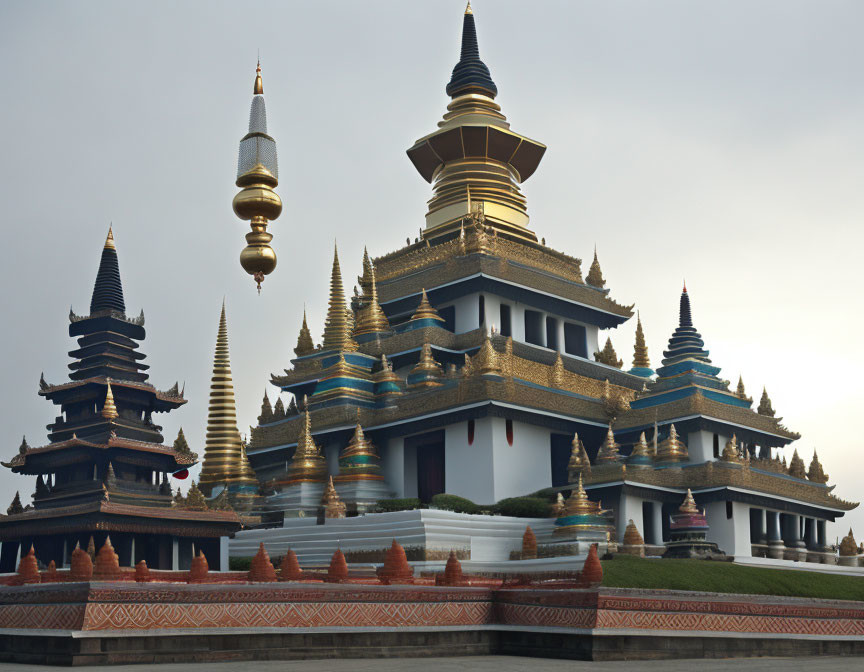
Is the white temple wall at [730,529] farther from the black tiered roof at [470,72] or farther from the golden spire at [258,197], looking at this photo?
the golden spire at [258,197]

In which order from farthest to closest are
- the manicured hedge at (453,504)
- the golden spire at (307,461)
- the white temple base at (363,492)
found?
1. the golden spire at (307,461)
2. the white temple base at (363,492)
3. the manicured hedge at (453,504)

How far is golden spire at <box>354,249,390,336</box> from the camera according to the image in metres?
47.9

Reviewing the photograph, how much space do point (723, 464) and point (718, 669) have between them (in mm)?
20059

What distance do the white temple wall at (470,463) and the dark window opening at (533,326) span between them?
812 centimetres

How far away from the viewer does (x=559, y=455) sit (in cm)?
4366

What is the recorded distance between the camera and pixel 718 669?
19.3m

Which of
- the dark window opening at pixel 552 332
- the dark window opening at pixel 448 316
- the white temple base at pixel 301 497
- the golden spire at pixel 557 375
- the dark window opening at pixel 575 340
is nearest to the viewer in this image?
the white temple base at pixel 301 497

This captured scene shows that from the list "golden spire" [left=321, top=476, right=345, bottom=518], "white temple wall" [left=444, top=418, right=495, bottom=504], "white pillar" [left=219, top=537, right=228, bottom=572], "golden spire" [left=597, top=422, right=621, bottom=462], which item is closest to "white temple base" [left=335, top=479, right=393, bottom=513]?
"golden spire" [left=321, top=476, right=345, bottom=518]

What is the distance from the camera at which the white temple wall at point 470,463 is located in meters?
39.5

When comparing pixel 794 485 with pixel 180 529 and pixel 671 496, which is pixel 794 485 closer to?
pixel 671 496

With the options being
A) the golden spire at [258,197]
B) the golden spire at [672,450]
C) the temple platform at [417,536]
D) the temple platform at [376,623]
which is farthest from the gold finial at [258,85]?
the golden spire at [672,450]

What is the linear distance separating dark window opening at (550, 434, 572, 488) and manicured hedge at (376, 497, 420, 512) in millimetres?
7174

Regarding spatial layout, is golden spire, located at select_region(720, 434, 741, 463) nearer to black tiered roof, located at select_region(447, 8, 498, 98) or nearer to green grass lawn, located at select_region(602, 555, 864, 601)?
green grass lawn, located at select_region(602, 555, 864, 601)

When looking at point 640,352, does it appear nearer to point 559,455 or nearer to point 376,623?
point 559,455
